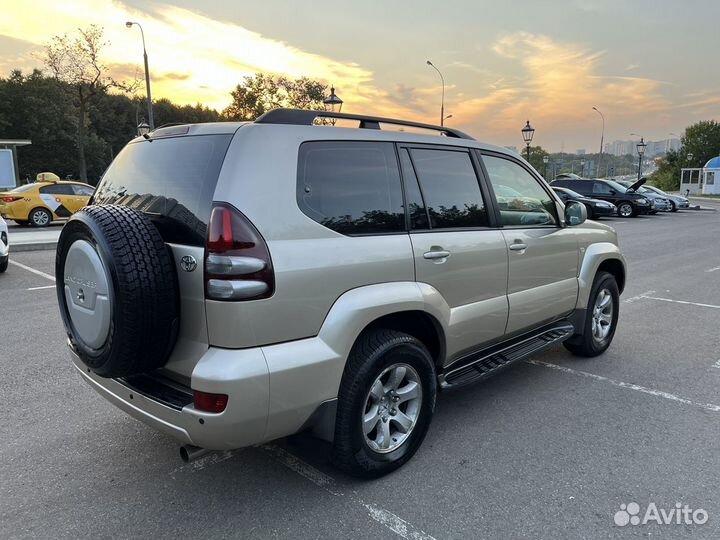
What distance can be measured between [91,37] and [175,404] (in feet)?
134

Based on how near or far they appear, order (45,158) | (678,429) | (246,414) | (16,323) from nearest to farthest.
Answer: (246,414)
(678,429)
(16,323)
(45,158)

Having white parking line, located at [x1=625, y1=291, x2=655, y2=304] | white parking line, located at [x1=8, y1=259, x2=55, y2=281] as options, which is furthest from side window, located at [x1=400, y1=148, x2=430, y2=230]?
white parking line, located at [x1=8, y1=259, x2=55, y2=281]

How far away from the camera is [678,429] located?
345 centimetres

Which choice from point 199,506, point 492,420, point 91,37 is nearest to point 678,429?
point 492,420

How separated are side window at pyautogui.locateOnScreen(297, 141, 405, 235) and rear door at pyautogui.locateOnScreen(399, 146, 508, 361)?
0.13 metres

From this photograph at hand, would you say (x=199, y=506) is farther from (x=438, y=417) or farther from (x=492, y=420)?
(x=492, y=420)

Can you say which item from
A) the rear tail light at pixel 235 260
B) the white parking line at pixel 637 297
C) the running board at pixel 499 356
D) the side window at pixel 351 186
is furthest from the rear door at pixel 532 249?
the white parking line at pixel 637 297

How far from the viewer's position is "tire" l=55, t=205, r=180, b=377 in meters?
2.27

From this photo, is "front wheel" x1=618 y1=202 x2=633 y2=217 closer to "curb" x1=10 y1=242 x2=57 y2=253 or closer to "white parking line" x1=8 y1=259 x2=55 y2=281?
"curb" x1=10 y1=242 x2=57 y2=253

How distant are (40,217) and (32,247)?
5777mm

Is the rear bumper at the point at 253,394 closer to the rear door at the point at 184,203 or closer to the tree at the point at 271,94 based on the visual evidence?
the rear door at the point at 184,203

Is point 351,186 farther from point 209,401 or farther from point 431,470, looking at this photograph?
point 431,470

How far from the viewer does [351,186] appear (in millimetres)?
2758

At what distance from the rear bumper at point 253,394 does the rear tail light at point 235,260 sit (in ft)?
0.84
